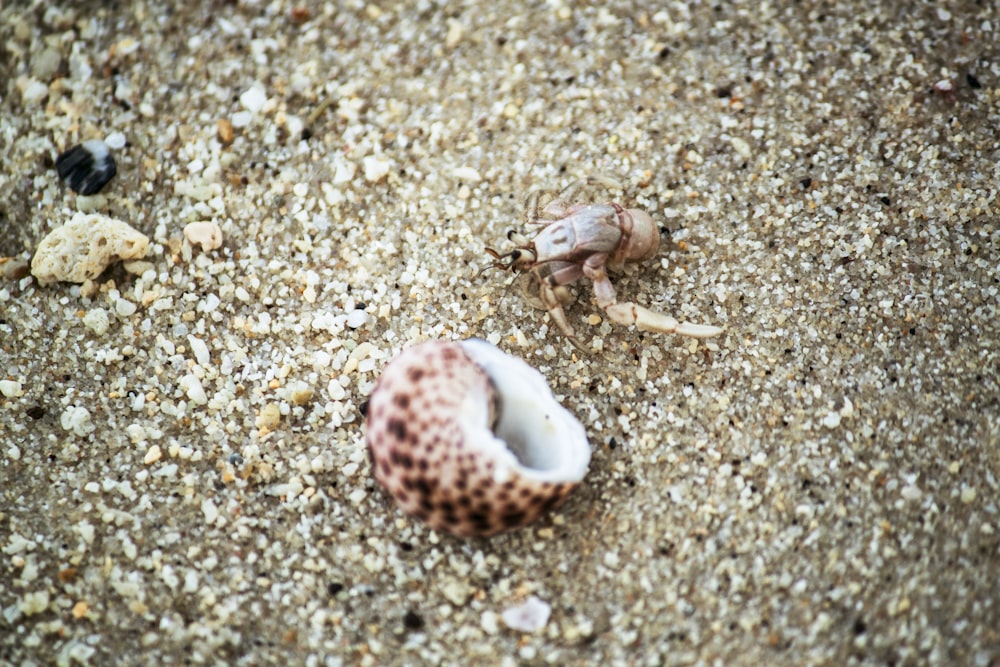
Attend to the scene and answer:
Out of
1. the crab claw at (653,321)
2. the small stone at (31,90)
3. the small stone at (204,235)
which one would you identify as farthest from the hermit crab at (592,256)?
the small stone at (31,90)

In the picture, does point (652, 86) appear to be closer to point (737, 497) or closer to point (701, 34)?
point (701, 34)

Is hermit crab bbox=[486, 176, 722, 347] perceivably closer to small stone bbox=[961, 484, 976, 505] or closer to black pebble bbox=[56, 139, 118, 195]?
small stone bbox=[961, 484, 976, 505]

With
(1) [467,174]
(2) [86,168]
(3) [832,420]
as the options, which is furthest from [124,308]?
(3) [832,420]

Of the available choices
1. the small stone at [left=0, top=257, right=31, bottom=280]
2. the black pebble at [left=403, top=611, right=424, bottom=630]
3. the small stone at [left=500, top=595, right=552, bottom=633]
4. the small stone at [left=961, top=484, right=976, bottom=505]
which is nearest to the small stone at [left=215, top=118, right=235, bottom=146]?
the small stone at [left=0, top=257, right=31, bottom=280]

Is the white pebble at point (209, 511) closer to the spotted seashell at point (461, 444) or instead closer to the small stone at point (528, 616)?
the spotted seashell at point (461, 444)

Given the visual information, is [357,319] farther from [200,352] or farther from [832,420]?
[832,420]

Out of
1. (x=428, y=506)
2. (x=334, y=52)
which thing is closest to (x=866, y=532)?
(x=428, y=506)
